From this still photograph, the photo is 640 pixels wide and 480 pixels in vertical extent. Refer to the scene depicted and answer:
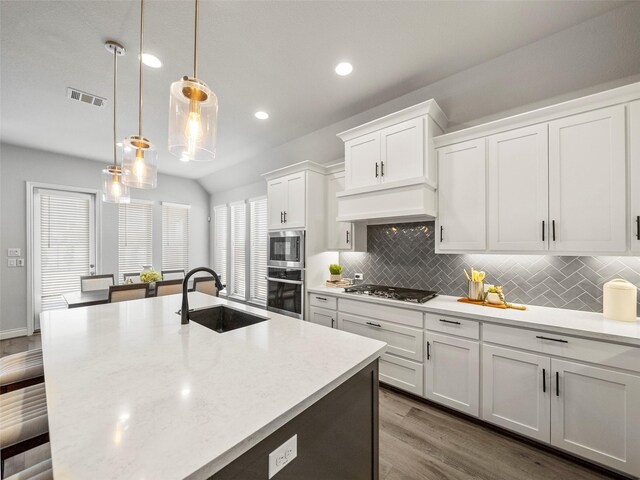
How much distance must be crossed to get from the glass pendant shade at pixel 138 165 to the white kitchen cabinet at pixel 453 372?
108 inches

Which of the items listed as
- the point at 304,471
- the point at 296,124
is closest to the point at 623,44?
the point at 296,124

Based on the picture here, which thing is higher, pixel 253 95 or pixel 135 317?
pixel 253 95

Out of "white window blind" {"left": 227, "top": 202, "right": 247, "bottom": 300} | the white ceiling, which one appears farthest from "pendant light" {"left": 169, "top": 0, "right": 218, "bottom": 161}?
"white window blind" {"left": 227, "top": 202, "right": 247, "bottom": 300}

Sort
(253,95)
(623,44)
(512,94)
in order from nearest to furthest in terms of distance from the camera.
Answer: (623,44) → (512,94) → (253,95)

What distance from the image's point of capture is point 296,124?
3.31m

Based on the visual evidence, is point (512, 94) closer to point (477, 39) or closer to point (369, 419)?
point (477, 39)

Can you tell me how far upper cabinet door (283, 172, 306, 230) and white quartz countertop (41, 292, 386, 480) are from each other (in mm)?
1894

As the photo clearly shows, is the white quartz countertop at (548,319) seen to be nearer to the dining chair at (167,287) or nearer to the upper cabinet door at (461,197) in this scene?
the upper cabinet door at (461,197)

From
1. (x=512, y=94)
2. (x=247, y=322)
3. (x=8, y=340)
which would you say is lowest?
(x=8, y=340)

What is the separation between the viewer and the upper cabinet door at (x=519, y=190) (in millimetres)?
2020

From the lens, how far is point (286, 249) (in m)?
3.51

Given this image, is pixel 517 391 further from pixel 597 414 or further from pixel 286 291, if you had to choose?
pixel 286 291

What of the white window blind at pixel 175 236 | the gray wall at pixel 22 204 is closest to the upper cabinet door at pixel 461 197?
the white window blind at pixel 175 236

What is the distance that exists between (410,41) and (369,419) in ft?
8.23
